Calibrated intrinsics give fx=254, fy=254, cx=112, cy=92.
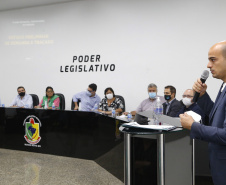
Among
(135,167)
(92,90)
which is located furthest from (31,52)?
(135,167)

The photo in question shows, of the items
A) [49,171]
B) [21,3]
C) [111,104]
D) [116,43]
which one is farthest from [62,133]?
[21,3]

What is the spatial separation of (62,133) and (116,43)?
3.11 meters

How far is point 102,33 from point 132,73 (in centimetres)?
137

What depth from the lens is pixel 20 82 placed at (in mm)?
7629

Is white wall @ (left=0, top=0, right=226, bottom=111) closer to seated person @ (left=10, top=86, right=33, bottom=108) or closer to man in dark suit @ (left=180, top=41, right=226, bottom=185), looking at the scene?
seated person @ (left=10, top=86, right=33, bottom=108)

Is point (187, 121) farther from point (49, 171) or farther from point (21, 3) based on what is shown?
point (21, 3)

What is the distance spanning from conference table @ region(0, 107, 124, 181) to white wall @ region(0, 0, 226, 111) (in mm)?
2380

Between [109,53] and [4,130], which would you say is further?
[109,53]

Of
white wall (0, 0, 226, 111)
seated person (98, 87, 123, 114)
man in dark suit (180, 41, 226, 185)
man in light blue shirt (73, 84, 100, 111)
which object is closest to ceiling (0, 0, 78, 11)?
white wall (0, 0, 226, 111)

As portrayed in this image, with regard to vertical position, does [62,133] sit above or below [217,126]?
below

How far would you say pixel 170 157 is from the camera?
184 centimetres

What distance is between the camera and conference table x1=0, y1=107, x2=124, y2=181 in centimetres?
379

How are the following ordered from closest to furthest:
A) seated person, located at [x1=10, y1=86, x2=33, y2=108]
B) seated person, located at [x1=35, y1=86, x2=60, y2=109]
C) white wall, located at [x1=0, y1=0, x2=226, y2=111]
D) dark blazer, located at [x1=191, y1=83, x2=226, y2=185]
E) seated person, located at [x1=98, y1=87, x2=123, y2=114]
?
1. dark blazer, located at [x1=191, y1=83, x2=226, y2=185]
2. seated person, located at [x1=98, y1=87, x2=123, y2=114]
3. seated person, located at [x1=35, y1=86, x2=60, y2=109]
4. white wall, located at [x1=0, y1=0, x2=226, y2=111]
5. seated person, located at [x1=10, y1=86, x2=33, y2=108]

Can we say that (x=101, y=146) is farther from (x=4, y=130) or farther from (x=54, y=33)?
(x=54, y=33)
